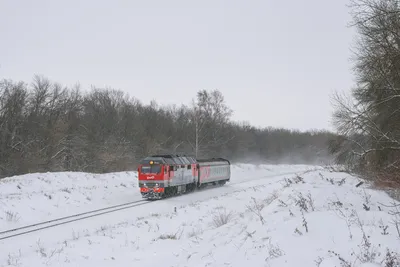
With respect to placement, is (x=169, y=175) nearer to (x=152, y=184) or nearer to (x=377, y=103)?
(x=152, y=184)

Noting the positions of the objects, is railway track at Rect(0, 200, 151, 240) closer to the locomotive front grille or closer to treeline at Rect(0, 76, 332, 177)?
the locomotive front grille

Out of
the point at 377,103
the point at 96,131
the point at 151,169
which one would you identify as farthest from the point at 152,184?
the point at 96,131

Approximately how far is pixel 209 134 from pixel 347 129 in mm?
41738

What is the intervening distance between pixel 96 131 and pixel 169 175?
32.3 m

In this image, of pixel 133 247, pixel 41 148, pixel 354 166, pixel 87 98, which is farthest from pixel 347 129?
pixel 87 98

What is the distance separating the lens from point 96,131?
54.2 meters

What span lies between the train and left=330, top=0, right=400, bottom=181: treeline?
1080 cm

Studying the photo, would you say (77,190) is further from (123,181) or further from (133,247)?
(133,247)

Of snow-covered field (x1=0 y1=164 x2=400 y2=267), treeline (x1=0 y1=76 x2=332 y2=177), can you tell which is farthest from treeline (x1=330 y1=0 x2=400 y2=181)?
treeline (x1=0 y1=76 x2=332 y2=177)

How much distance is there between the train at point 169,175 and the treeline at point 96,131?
11.4m

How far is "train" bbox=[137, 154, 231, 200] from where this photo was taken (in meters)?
23.9

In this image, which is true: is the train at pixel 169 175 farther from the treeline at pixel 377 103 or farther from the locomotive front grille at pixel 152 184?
the treeline at pixel 377 103

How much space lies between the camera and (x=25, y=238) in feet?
41.1

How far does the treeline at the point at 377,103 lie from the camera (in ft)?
40.0
